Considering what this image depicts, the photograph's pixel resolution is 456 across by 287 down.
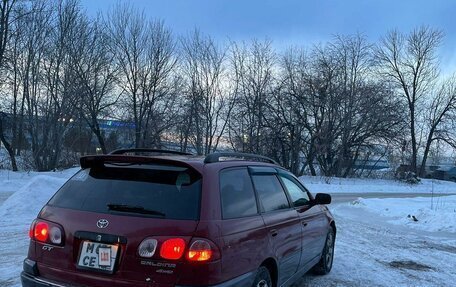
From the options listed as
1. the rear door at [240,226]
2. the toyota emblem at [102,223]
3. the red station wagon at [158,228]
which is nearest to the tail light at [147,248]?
the red station wagon at [158,228]

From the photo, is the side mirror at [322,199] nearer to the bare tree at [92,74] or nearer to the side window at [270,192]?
the side window at [270,192]

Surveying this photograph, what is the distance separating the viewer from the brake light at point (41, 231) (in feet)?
13.1

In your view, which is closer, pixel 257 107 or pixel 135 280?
pixel 135 280

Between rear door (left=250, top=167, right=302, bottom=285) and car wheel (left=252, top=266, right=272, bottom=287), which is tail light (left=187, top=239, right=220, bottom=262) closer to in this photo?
car wheel (left=252, top=266, right=272, bottom=287)

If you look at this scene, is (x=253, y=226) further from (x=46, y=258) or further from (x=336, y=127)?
(x=336, y=127)

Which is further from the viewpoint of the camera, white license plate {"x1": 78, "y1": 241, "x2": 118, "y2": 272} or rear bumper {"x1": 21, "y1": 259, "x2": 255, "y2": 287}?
rear bumper {"x1": 21, "y1": 259, "x2": 255, "y2": 287}

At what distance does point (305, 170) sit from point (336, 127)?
5.83 m

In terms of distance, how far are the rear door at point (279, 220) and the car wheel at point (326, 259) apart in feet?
4.67

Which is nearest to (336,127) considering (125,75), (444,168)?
(125,75)

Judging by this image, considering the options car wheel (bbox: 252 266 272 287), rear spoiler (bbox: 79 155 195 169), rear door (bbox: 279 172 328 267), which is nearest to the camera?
rear spoiler (bbox: 79 155 195 169)

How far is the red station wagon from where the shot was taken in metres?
3.48

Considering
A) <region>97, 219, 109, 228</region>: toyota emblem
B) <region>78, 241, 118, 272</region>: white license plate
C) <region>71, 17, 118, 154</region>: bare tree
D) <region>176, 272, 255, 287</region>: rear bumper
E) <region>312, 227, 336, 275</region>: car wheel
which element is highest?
<region>71, 17, 118, 154</region>: bare tree

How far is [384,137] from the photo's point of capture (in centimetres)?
3962

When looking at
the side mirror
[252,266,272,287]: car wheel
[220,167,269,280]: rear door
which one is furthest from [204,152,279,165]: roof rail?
[252,266,272,287]: car wheel
